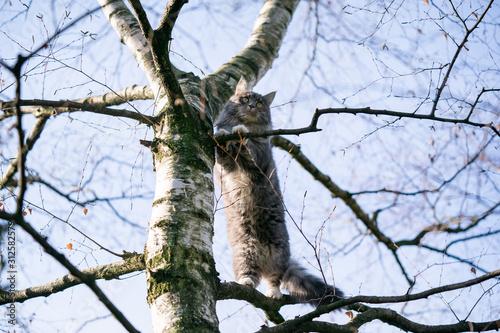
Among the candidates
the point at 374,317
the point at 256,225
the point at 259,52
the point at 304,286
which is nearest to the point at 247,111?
the point at 259,52

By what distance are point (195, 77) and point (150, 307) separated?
6.66ft

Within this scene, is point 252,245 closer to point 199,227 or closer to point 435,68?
point 199,227

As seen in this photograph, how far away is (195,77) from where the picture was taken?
11.9 feet

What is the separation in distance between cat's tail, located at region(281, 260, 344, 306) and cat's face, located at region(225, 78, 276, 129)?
172 centimetres

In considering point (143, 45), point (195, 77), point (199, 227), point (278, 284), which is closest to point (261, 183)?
Answer: point (278, 284)

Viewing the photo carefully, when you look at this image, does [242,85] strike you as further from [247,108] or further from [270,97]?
[270,97]

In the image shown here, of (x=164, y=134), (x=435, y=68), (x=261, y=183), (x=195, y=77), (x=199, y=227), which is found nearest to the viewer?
(x=199, y=227)

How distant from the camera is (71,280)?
2.86m

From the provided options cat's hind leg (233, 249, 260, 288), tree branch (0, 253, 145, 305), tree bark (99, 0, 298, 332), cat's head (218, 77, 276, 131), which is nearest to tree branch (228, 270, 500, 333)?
tree bark (99, 0, 298, 332)

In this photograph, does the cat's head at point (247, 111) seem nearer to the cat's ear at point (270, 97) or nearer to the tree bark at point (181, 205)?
the cat's ear at point (270, 97)

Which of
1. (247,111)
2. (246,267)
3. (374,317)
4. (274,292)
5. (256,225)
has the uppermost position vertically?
(247,111)

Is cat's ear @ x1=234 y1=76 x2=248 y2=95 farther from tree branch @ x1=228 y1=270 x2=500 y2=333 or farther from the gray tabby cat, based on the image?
tree branch @ x1=228 y1=270 x2=500 y2=333

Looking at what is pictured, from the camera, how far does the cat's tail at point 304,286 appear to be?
384 cm

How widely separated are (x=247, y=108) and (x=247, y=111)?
41mm
